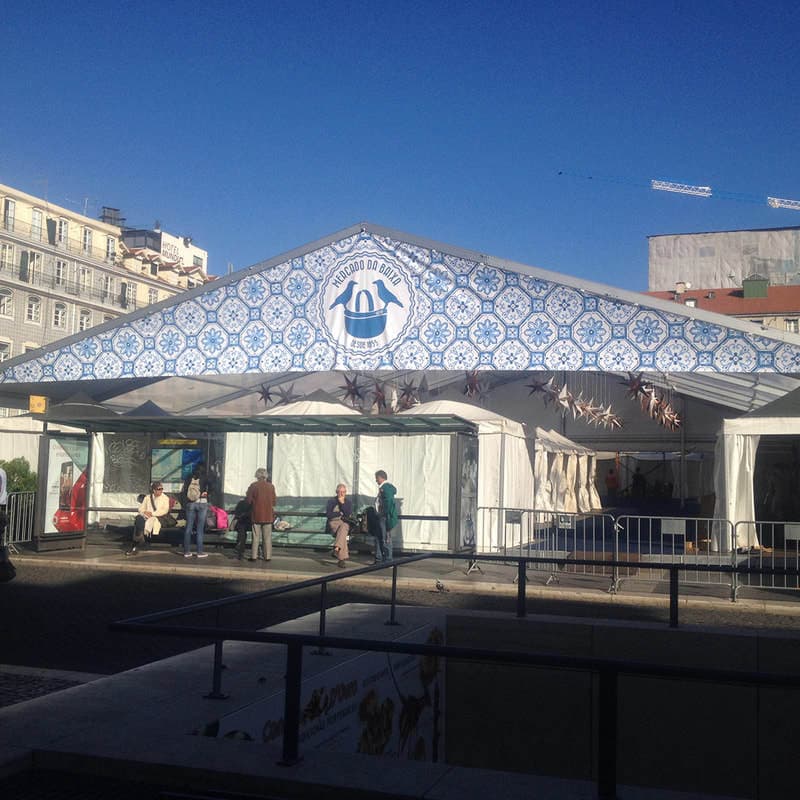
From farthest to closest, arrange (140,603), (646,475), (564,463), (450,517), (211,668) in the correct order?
(646,475), (564,463), (450,517), (140,603), (211,668)

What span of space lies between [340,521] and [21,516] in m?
7.84

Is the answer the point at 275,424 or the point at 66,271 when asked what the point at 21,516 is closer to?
the point at 275,424

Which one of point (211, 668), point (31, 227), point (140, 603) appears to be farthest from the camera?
point (31, 227)

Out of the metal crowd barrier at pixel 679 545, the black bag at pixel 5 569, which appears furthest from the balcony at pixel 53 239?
the metal crowd barrier at pixel 679 545

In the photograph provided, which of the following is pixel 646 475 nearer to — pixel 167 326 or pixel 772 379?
pixel 772 379

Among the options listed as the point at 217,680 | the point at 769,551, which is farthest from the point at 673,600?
the point at 769,551

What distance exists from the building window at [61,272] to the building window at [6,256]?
4917mm

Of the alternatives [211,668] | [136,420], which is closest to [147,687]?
[211,668]

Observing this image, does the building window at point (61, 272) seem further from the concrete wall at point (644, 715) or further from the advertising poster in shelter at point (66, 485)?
the concrete wall at point (644, 715)

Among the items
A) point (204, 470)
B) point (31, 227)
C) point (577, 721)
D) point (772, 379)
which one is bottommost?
point (577, 721)

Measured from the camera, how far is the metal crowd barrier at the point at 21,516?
2227cm

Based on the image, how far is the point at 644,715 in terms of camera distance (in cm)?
877

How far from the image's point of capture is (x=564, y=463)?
108 ft

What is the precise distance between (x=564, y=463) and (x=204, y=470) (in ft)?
45.7
